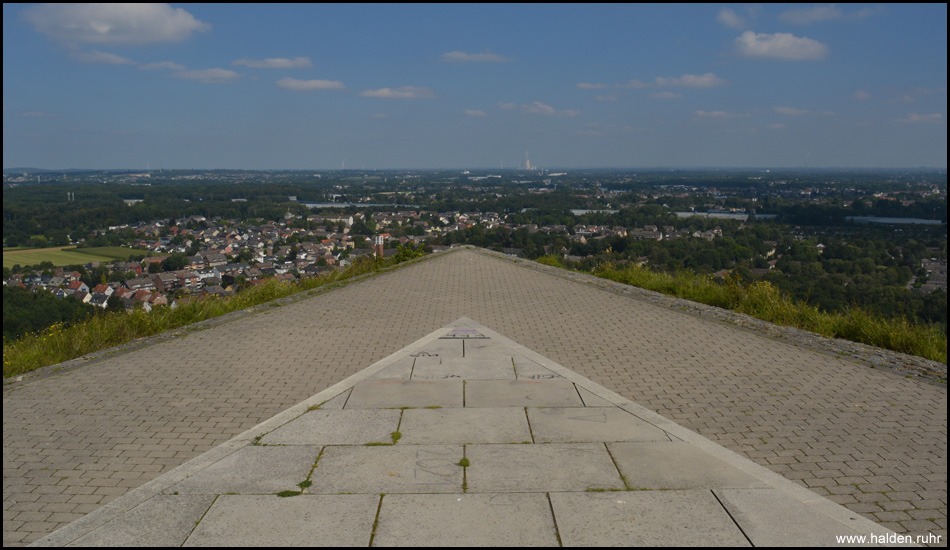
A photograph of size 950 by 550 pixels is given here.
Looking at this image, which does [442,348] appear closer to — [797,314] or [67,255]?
[797,314]

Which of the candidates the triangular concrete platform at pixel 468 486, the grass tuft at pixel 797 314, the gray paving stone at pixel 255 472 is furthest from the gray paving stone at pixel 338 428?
the grass tuft at pixel 797 314

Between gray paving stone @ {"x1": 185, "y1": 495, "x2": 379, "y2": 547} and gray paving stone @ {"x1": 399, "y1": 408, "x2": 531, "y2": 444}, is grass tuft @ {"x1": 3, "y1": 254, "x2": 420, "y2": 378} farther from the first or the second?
gray paving stone @ {"x1": 399, "y1": 408, "x2": 531, "y2": 444}

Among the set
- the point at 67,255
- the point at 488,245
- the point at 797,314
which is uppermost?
the point at 797,314

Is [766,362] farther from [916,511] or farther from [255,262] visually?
[255,262]

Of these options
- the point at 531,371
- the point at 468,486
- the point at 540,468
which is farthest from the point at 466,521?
the point at 531,371

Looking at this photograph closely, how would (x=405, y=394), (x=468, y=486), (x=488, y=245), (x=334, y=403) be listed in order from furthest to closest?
(x=488, y=245), (x=405, y=394), (x=334, y=403), (x=468, y=486)
